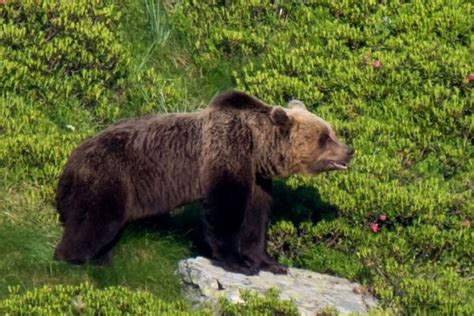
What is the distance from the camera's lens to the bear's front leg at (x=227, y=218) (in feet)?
30.9

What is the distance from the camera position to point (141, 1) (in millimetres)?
12938

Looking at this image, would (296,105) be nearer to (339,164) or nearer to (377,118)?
(339,164)

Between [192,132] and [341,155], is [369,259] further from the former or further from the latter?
[192,132]

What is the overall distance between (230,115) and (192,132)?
0.28 m

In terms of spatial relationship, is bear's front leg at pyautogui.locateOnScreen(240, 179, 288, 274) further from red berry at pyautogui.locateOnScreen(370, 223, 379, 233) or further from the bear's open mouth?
red berry at pyautogui.locateOnScreen(370, 223, 379, 233)

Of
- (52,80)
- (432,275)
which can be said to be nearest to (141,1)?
(52,80)

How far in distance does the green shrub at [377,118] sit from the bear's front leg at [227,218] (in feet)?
3.01

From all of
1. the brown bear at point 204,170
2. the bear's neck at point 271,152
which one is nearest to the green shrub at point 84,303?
the brown bear at point 204,170

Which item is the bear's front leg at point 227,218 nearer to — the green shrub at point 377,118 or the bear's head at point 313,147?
the bear's head at point 313,147

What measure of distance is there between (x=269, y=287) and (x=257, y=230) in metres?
0.62

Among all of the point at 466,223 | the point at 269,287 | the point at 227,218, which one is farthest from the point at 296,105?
the point at 269,287

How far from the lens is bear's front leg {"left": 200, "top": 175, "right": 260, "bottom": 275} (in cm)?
943

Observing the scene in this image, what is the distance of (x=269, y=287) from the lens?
9.31 m

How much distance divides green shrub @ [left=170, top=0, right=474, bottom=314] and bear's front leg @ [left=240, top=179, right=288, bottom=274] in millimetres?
518
